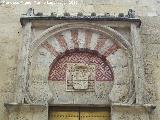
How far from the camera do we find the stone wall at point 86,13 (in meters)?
5.89

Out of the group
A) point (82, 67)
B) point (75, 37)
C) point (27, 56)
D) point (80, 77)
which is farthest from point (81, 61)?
point (27, 56)

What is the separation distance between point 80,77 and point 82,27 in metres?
0.87

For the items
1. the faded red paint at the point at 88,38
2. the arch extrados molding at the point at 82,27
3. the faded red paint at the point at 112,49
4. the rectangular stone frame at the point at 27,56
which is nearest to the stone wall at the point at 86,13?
the rectangular stone frame at the point at 27,56

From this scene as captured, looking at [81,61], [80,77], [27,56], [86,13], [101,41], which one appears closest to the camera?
[80,77]

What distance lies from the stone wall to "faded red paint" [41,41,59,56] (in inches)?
18.0

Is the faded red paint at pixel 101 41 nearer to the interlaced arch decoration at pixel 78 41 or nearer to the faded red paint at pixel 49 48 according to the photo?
the interlaced arch decoration at pixel 78 41

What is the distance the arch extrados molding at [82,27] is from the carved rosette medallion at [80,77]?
0.55 m

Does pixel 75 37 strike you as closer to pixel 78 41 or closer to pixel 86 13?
pixel 78 41

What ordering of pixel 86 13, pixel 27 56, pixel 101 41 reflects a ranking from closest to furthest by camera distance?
pixel 27 56, pixel 101 41, pixel 86 13

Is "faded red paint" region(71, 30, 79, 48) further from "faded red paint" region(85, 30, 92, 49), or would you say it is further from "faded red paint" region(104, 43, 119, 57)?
"faded red paint" region(104, 43, 119, 57)

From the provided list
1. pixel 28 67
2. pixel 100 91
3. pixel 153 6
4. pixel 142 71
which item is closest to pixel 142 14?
pixel 153 6

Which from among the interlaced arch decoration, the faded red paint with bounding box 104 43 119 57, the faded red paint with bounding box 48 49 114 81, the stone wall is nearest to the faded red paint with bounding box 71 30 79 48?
the interlaced arch decoration

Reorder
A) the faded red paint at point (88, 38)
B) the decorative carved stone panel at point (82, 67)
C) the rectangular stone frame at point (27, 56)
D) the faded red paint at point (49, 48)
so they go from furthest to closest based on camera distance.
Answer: the faded red paint at point (88, 38) → the faded red paint at point (49, 48) → the decorative carved stone panel at point (82, 67) → the rectangular stone frame at point (27, 56)

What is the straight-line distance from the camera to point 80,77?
5.86 metres
